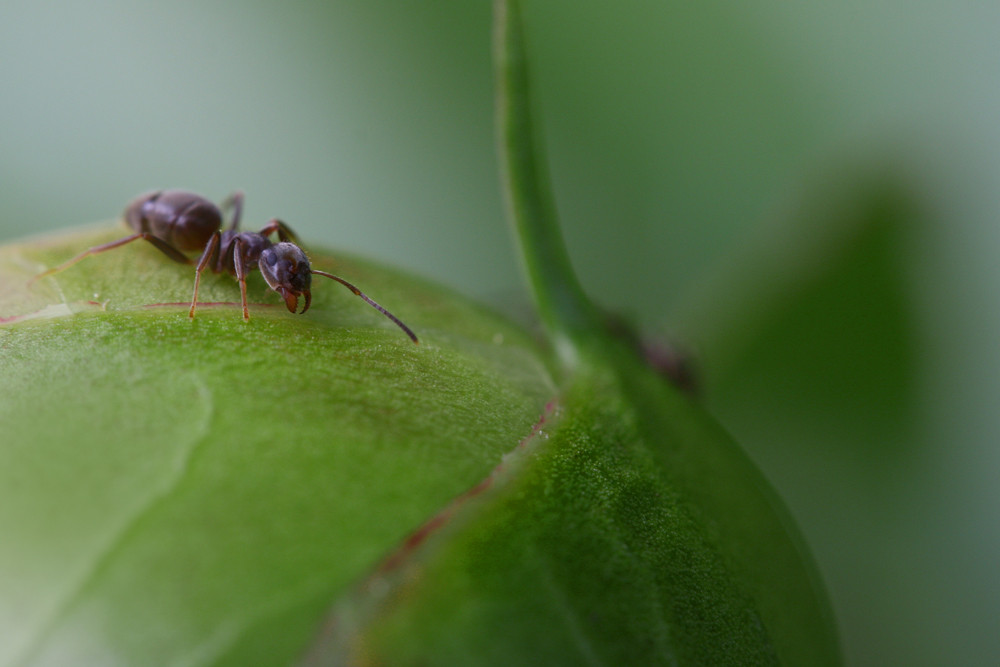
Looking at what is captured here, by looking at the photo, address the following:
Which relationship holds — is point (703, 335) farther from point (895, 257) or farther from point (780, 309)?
point (895, 257)

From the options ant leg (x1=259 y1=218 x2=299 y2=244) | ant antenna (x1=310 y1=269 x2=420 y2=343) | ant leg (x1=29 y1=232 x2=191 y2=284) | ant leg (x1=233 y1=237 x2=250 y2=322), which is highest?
ant antenna (x1=310 y1=269 x2=420 y2=343)

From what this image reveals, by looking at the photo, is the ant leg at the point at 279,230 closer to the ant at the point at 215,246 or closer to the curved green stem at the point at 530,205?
the ant at the point at 215,246

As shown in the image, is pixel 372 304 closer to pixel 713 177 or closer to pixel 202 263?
pixel 202 263

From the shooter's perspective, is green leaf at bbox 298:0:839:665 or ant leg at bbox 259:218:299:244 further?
ant leg at bbox 259:218:299:244

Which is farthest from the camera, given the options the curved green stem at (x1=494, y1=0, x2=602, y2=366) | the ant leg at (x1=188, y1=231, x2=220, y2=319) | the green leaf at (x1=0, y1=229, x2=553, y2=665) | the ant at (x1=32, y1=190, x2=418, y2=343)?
the curved green stem at (x1=494, y1=0, x2=602, y2=366)

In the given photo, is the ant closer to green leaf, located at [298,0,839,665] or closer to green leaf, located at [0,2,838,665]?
green leaf, located at [0,2,838,665]

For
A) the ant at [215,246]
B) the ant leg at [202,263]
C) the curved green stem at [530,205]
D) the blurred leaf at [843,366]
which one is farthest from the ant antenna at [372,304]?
the blurred leaf at [843,366]

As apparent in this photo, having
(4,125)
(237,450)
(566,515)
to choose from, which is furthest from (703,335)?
(4,125)

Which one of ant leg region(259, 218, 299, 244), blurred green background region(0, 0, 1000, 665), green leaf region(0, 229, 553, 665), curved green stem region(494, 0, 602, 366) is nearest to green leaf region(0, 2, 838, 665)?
green leaf region(0, 229, 553, 665)
